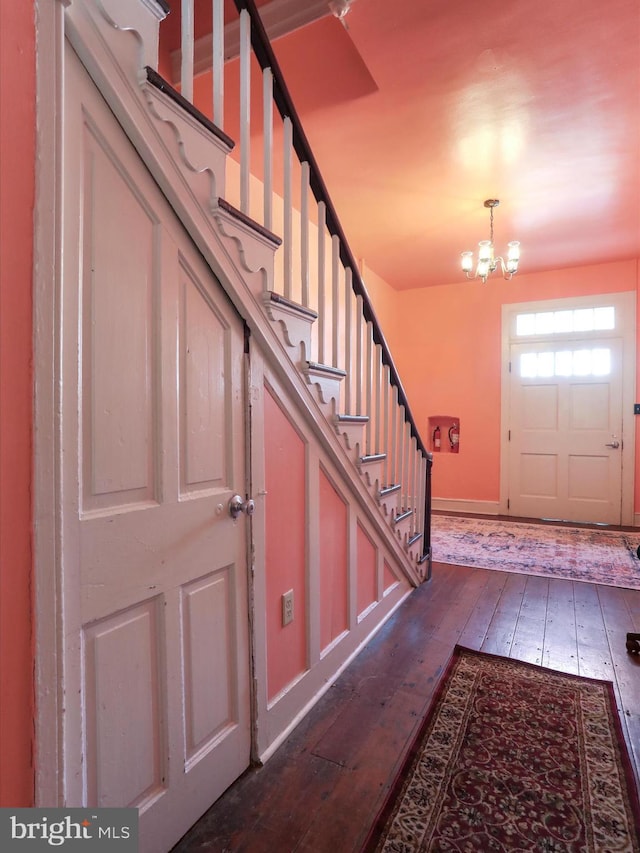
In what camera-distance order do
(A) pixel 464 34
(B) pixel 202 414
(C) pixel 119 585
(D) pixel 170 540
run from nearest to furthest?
(C) pixel 119 585
(D) pixel 170 540
(B) pixel 202 414
(A) pixel 464 34

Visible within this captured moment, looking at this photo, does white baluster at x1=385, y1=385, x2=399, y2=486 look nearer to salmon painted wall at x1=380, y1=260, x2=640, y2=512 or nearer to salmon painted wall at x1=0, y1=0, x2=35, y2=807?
salmon painted wall at x1=0, y1=0, x2=35, y2=807

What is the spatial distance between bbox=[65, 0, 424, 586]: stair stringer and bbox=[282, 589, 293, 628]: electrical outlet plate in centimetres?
70

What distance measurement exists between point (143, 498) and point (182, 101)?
3.32 ft

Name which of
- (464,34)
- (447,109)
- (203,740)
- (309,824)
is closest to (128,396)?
(203,740)

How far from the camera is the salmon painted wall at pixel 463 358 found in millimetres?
5633

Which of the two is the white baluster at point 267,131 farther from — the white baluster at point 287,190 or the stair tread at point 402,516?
the stair tread at point 402,516

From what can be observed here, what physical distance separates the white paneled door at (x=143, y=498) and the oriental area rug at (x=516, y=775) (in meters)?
0.61

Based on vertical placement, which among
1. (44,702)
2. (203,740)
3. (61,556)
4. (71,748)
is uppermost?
(61,556)

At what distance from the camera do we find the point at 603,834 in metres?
1.25

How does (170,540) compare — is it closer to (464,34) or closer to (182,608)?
(182,608)

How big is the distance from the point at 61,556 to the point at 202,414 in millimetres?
538

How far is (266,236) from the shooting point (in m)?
1.46

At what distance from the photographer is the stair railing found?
4.60 ft

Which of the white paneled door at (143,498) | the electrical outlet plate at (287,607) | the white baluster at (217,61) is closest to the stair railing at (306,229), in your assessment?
the white baluster at (217,61)
